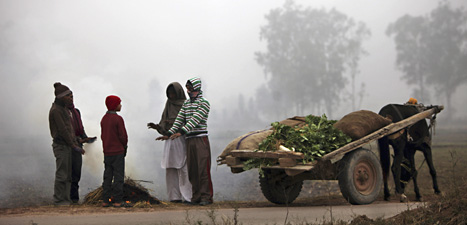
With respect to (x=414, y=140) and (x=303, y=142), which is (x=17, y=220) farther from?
Answer: (x=414, y=140)

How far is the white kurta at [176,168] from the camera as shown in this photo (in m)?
9.55

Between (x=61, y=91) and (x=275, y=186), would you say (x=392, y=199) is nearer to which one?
(x=275, y=186)

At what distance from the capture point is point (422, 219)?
6.16 metres

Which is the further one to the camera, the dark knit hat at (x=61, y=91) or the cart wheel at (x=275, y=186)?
the dark knit hat at (x=61, y=91)

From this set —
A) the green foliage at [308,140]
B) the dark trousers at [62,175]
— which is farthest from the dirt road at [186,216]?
the dark trousers at [62,175]

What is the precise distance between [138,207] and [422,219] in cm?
439

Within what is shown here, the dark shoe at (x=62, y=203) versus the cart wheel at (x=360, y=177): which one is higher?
the cart wheel at (x=360, y=177)

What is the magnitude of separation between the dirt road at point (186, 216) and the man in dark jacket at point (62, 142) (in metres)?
1.18

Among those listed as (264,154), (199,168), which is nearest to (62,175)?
(199,168)

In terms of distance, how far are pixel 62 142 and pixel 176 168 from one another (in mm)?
2163

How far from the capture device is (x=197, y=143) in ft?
30.0

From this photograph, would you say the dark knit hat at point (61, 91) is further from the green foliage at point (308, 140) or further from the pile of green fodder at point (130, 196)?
the green foliage at point (308, 140)

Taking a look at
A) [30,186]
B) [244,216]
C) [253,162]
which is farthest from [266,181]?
[30,186]

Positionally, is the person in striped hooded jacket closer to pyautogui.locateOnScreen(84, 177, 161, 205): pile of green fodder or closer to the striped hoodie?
the striped hoodie
